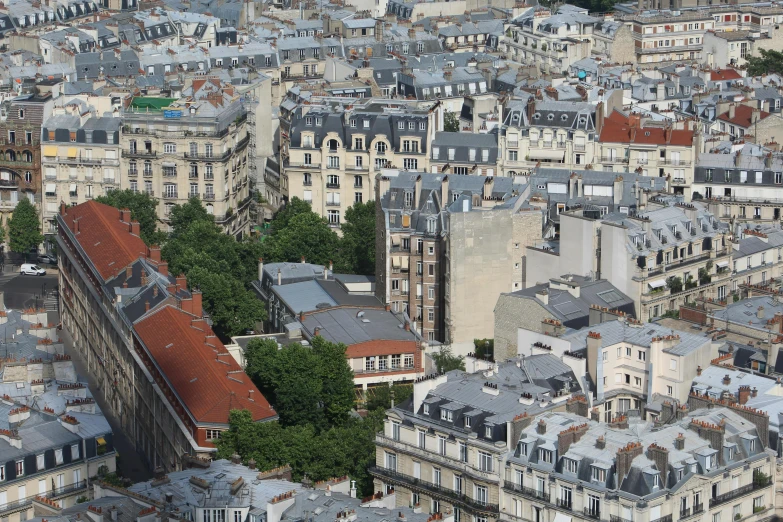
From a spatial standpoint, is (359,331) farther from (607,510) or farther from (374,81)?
(374,81)

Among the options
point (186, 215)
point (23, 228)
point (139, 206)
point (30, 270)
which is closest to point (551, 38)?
point (186, 215)

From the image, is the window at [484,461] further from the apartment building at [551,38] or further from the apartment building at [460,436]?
the apartment building at [551,38]

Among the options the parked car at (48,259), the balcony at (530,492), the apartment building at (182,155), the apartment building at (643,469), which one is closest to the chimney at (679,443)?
the apartment building at (643,469)

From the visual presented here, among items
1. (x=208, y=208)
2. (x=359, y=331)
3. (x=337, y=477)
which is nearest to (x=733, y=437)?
(x=337, y=477)

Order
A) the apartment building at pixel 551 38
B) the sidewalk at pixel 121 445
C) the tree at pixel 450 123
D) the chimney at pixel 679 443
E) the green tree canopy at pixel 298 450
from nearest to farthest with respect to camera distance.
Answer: the chimney at pixel 679 443 → the green tree canopy at pixel 298 450 → the sidewalk at pixel 121 445 → the tree at pixel 450 123 → the apartment building at pixel 551 38

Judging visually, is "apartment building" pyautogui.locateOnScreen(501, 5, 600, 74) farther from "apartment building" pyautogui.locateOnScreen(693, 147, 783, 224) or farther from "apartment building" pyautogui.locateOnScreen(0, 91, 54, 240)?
"apartment building" pyautogui.locateOnScreen(0, 91, 54, 240)
